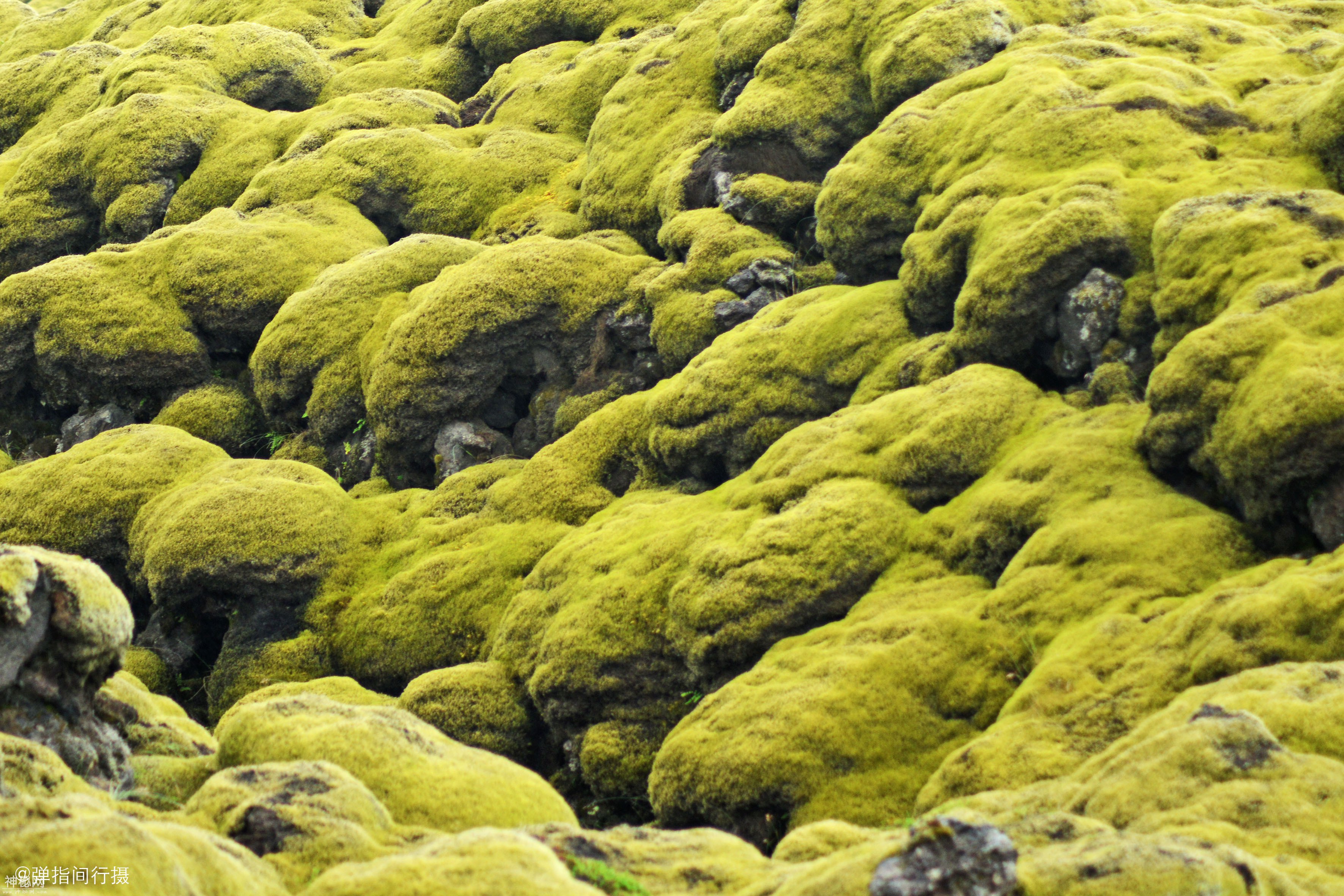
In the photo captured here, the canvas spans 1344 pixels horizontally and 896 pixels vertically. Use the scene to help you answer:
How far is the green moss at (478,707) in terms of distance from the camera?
1675 cm

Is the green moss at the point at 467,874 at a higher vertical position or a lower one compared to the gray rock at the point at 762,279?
higher

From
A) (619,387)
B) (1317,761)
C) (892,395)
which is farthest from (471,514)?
(1317,761)

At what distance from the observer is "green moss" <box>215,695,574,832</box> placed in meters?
10.4

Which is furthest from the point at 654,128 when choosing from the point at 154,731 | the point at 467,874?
the point at 467,874

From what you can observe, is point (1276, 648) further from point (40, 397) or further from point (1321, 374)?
point (40, 397)

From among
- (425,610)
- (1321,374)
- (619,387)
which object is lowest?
(425,610)

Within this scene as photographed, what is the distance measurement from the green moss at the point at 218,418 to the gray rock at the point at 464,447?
19.3ft

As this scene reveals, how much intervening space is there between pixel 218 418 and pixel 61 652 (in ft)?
58.8

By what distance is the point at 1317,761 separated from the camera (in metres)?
7.93

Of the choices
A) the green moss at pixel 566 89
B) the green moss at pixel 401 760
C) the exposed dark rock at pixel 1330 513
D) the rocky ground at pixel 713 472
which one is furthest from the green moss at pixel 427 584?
the green moss at pixel 566 89

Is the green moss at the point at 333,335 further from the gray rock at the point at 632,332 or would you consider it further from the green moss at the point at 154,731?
the green moss at the point at 154,731

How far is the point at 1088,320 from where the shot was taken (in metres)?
16.6

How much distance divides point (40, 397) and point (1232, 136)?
1045 inches

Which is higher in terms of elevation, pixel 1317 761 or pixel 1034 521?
pixel 1317 761
